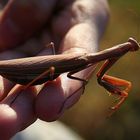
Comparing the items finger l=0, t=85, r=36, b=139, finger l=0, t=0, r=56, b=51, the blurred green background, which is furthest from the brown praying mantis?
the blurred green background

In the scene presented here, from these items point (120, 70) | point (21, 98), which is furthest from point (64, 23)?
point (120, 70)

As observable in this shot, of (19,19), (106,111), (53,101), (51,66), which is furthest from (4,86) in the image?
(106,111)

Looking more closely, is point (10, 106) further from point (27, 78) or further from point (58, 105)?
point (27, 78)

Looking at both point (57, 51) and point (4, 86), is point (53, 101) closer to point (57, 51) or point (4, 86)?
point (4, 86)

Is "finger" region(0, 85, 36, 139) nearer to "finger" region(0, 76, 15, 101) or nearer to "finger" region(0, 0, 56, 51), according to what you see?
"finger" region(0, 76, 15, 101)

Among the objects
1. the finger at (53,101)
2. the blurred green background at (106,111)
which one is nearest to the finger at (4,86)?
the finger at (53,101)

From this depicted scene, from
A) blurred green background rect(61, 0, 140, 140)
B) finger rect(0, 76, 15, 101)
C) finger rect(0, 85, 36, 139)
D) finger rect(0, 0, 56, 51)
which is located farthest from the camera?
blurred green background rect(61, 0, 140, 140)

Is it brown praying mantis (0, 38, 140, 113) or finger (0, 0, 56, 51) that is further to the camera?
finger (0, 0, 56, 51)
